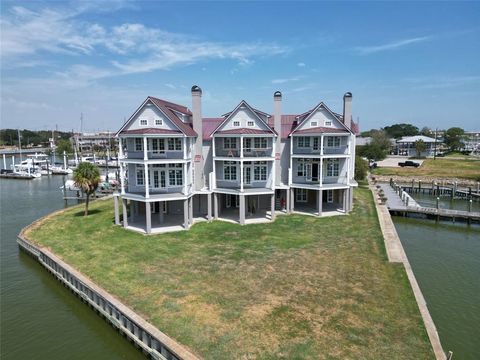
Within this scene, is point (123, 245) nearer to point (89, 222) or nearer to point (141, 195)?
point (141, 195)

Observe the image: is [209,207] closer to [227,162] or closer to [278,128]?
[227,162]

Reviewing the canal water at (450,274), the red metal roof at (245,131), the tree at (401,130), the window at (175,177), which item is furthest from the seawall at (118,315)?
the tree at (401,130)

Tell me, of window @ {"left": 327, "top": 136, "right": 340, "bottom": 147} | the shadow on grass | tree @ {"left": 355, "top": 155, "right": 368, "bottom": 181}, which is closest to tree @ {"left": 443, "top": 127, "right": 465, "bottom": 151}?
tree @ {"left": 355, "top": 155, "right": 368, "bottom": 181}

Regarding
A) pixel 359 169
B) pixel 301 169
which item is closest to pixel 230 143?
pixel 301 169

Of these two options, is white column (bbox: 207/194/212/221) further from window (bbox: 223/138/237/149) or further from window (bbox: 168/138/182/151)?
window (bbox: 168/138/182/151)

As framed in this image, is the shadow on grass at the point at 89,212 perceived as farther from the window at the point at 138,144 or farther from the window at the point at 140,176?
→ the window at the point at 138,144

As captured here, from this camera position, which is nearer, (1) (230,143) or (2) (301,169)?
(1) (230,143)
